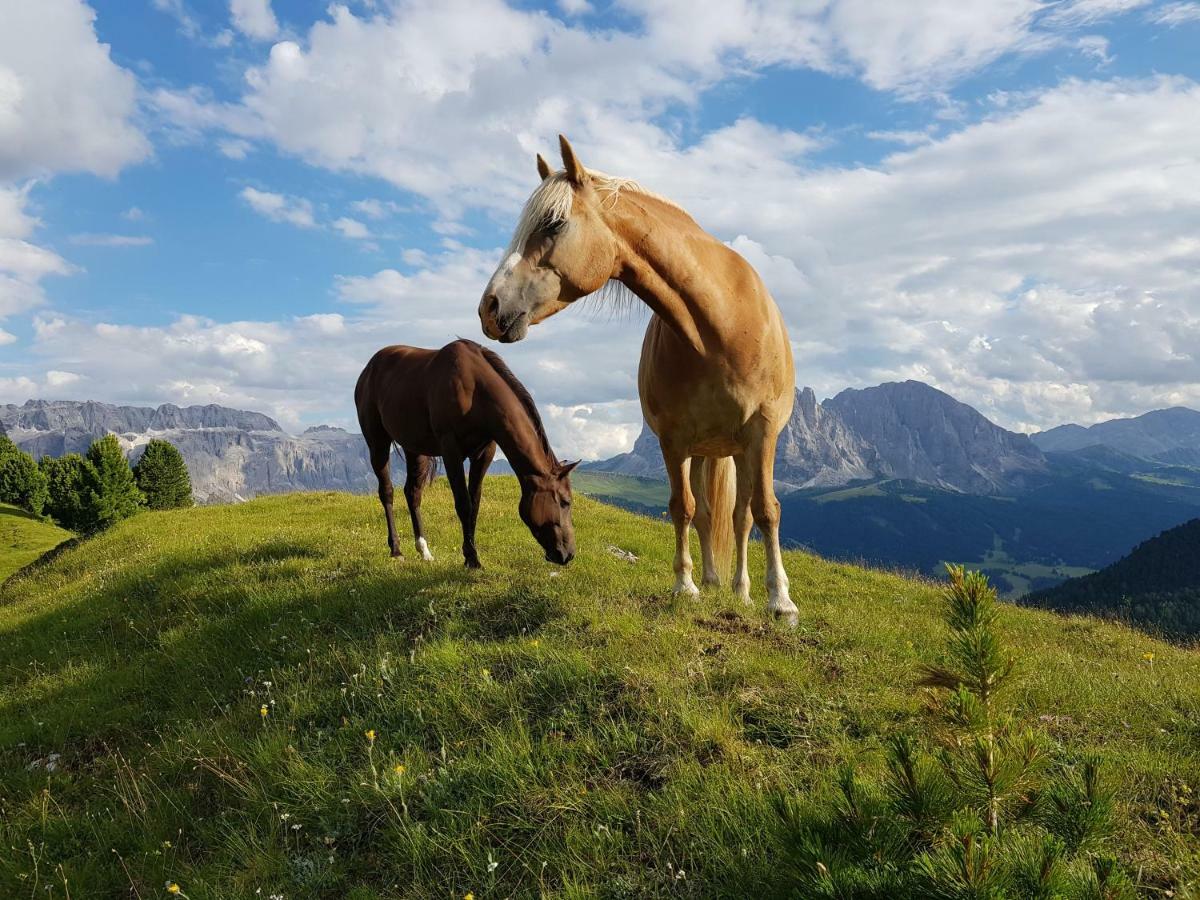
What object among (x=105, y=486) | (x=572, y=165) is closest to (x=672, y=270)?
(x=572, y=165)

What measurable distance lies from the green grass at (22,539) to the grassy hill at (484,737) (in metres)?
45.8

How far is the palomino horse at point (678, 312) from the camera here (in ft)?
18.8

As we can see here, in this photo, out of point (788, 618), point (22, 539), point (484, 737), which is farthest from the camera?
point (22, 539)

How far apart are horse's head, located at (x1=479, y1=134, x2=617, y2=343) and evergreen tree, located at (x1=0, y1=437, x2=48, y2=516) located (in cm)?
8576

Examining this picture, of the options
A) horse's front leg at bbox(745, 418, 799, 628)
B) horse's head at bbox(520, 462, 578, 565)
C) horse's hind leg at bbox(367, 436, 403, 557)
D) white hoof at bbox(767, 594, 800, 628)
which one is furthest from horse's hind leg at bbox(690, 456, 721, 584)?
horse's hind leg at bbox(367, 436, 403, 557)

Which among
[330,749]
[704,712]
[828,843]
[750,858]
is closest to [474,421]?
[330,749]

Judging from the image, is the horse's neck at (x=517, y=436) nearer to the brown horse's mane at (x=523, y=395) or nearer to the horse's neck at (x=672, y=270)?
the brown horse's mane at (x=523, y=395)

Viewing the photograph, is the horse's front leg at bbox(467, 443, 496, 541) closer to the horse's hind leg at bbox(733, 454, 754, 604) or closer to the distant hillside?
the horse's hind leg at bbox(733, 454, 754, 604)

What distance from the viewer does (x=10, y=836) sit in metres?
5.17

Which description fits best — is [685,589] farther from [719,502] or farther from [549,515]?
[549,515]

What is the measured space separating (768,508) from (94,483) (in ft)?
244

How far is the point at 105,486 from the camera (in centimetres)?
6353

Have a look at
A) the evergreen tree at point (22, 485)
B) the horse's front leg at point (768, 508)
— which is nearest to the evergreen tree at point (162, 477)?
the evergreen tree at point (22, 485)

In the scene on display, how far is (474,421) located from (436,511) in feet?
31.4
